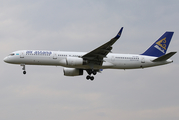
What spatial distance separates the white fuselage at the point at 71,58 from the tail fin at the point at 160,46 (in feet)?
5.81

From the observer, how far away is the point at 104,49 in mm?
48812

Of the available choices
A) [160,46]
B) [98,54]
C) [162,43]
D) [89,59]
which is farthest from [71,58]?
[162,43]

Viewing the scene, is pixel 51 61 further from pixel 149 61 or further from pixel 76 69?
pixel 149 61

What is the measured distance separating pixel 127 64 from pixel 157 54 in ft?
18.9

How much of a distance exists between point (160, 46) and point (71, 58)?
49.6ft

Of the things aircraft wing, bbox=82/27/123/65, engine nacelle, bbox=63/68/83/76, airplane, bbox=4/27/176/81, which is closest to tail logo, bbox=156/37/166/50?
airplane, bbox=4/27/176/81

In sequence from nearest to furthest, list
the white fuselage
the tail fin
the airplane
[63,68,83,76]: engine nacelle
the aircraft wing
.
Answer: the aircraft wing → the airplane → the white fuselage → the tail fin → [63,68,83,76]: engine nacelle

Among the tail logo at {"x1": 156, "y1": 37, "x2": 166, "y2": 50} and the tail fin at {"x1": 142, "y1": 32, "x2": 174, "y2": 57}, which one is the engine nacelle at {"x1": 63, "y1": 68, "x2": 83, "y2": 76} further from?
the tail logo at {"x1": 156, "y1": 37, "x2": 166, "y2": 50}

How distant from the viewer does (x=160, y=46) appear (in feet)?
181

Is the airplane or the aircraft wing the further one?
the airplane

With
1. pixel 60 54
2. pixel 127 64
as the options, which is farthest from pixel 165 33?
pixel 60 54

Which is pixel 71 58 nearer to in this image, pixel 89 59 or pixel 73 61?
pixel 73 61

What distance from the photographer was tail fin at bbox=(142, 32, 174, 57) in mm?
54522

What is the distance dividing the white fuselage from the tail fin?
177 cm
